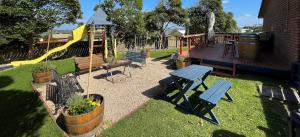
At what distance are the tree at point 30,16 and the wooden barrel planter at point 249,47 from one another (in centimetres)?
1211

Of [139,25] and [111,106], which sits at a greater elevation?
[139,25]

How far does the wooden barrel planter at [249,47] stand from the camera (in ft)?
23.0

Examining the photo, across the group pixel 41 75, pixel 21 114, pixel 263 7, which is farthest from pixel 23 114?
pixel 263 7

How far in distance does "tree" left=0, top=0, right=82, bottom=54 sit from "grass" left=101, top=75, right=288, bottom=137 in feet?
36.8

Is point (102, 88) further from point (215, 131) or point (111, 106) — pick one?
point (215, 131)

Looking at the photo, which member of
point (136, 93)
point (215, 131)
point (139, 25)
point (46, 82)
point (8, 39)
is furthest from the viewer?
point (139, 25)

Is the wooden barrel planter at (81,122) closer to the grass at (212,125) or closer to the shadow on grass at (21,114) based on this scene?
the grass at (212,125)

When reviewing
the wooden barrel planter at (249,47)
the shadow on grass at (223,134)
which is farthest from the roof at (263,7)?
the shadow on grass at (223,134)

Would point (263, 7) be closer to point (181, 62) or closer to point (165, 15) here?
point (165, 15)

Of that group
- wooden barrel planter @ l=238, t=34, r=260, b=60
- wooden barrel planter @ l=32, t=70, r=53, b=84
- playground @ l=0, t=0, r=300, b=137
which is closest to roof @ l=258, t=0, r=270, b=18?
playground @ l=0, t=0, r=300, b=137

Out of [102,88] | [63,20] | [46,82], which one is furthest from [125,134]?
[63,20]

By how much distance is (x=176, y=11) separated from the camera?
58.4 feet

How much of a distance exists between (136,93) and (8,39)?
10.8 m

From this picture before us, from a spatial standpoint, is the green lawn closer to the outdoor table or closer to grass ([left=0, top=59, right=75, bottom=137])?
grass ([left=0, top=59, right=75, bottom=137])
